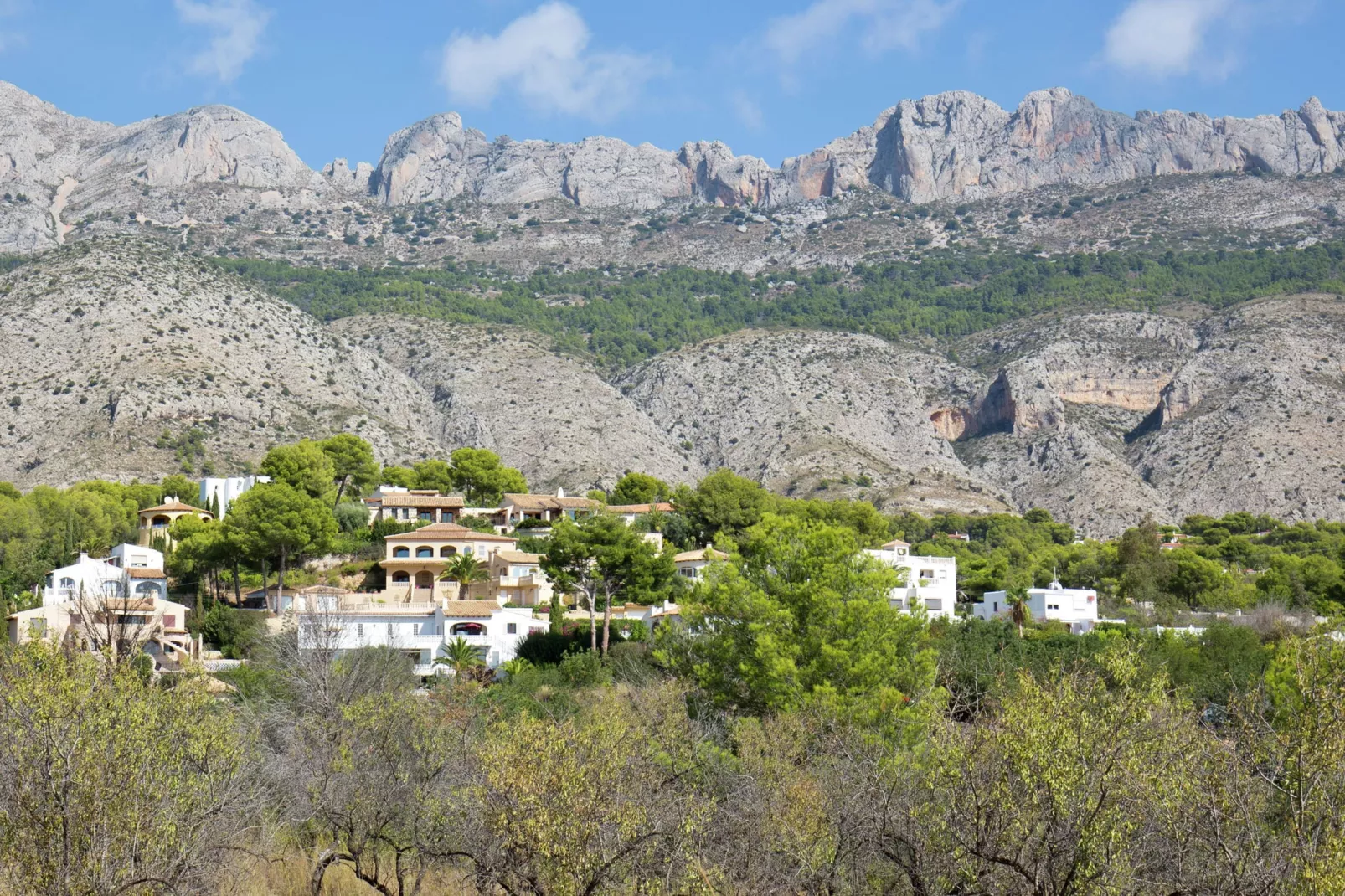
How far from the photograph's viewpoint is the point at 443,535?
64.3 m

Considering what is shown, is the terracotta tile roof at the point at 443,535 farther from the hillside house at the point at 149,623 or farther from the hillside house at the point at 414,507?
the hillside house at the point at 149,623

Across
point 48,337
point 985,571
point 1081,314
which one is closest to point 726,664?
point 985,571

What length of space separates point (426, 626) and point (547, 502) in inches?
1094

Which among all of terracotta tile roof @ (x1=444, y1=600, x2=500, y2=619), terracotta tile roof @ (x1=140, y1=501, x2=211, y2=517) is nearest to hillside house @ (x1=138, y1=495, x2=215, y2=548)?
terracotta tile roof @ (x1=140, y1=501, x2=211, y2=517)

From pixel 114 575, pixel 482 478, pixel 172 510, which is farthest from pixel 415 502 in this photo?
pixel 114 575

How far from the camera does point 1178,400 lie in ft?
410

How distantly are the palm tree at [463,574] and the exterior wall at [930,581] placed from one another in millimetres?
17690

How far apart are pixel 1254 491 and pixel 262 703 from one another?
90546 millimetres

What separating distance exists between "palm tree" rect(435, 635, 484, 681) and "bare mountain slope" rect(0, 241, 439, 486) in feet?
149

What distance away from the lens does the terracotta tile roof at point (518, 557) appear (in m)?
62.2

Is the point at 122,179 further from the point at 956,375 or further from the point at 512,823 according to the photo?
the point at 512,823

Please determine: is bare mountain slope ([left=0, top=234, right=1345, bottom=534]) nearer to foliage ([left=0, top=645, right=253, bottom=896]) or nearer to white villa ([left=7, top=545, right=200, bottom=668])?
white villa ([left=7, top=545, right=200, bottom=668])

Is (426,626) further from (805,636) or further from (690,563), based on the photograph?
(805,636)

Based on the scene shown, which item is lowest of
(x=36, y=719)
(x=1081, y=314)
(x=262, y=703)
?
(x=262, y=703)
